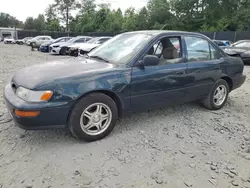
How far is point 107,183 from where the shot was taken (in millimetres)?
2355

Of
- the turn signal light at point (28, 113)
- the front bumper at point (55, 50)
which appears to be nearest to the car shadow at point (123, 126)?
the turn signal light at point (28, 113)

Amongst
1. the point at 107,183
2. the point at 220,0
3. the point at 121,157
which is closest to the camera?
the point at 107,183

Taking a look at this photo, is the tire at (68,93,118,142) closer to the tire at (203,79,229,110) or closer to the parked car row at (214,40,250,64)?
the tire at (203,79,229,110)

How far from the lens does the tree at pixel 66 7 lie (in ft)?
180

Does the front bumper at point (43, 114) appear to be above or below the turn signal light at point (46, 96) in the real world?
below

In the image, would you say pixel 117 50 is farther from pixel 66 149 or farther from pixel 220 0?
pixel 220 0

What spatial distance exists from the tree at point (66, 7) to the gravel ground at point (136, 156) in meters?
55.8

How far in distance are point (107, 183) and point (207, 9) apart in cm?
3893

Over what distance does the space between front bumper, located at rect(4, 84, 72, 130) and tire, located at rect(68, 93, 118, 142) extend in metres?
0.12

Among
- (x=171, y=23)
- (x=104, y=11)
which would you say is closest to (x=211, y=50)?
(x=171, y=23)

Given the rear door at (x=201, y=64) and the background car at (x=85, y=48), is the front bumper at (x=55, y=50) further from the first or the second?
the rear door at (x=201, y=64)

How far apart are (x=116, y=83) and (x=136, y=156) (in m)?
1.00

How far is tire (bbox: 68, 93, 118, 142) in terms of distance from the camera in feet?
9.39

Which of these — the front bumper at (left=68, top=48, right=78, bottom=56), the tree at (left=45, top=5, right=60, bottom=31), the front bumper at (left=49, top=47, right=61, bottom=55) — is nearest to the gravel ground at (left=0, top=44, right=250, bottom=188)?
the front bumper at (left=68, top=48, right=78, bottom=56)
